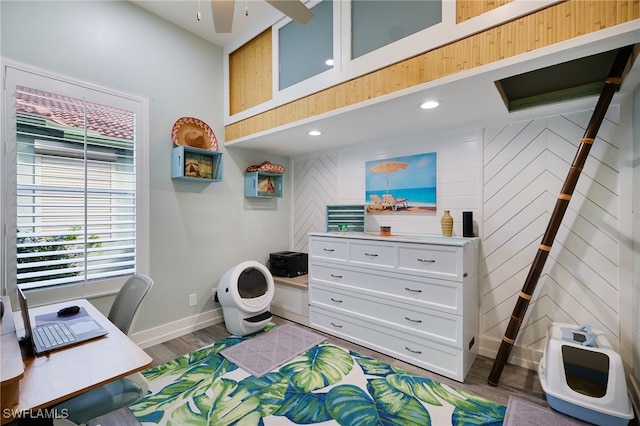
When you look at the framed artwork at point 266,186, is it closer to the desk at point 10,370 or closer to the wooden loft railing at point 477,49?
the wooden loft railing at point 477,49

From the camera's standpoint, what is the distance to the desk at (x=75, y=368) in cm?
97

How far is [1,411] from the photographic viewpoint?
2.87 feet

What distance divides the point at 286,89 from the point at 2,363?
8.25ft

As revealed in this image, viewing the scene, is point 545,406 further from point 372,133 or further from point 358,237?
point 372,133

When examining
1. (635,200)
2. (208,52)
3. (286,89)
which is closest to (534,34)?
(635,200)

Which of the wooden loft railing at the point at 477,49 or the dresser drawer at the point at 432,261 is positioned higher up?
the wooden loft railing at the point at 477,49

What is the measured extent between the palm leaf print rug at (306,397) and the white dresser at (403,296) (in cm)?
23

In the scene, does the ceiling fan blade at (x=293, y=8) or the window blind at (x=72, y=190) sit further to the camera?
the window blind at (x=72, y=190)

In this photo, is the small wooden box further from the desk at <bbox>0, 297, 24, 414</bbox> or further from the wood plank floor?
the desk at <bbox>0, 297, 24, 414</bbox>

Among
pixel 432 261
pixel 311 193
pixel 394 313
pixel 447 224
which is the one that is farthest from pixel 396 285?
pixel 311 193

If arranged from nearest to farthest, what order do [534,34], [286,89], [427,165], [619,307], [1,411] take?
[1,411] → [534,34] → [619,307] → [286,89] → [427,165]

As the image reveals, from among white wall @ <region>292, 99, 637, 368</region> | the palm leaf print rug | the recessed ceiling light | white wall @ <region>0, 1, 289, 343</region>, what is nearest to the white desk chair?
the palm leaf print rug

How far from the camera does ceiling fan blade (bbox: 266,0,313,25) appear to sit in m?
1.40

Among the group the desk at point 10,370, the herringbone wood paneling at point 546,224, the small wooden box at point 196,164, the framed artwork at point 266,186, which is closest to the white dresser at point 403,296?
the herringbone wood paneling at point 546,224
